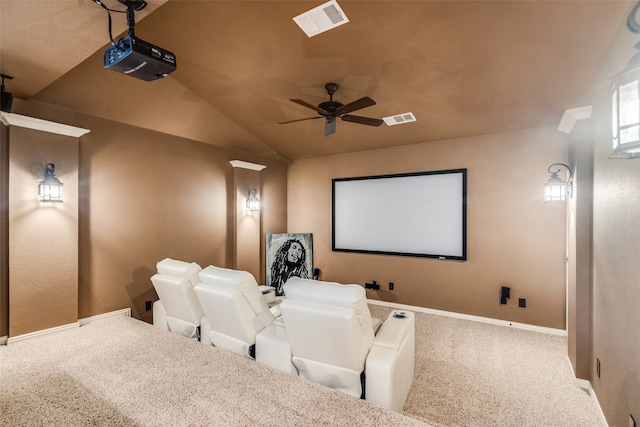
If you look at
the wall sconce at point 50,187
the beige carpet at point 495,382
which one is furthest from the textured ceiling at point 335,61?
the beige carpet at point 495,382

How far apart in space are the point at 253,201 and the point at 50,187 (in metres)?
2.94

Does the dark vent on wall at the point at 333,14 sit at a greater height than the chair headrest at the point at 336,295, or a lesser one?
greater

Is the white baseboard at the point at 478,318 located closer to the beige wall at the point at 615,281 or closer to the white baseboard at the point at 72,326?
the beige wall at the point at 615,281

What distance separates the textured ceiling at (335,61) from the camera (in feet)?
7.57

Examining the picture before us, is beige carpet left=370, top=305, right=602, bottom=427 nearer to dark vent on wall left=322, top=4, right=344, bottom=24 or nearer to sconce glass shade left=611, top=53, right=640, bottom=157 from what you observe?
sconce glass shade left=611, top=53, right=640, bottom=157

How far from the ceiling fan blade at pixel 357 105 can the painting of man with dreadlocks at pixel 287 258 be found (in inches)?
108

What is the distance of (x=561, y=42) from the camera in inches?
105

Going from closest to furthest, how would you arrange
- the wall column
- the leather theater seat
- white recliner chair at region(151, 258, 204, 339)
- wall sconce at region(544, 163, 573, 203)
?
the leather theater seat < white recliner chair at region(151, 258, 204, 339) < wall sconce at region(544, 163, 573, 203) < the wall column

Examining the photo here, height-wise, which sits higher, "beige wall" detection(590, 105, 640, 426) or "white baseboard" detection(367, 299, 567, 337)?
"beige wall" detection(590, 105, 640, 426)

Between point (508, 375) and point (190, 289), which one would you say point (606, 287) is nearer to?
point (508, 375)

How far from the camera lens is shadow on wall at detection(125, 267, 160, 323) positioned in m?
4.05

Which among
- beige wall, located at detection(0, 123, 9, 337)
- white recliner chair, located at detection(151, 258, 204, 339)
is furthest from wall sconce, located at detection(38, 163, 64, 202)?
white recliner chair, located at detection(151, 258, 204, 339)

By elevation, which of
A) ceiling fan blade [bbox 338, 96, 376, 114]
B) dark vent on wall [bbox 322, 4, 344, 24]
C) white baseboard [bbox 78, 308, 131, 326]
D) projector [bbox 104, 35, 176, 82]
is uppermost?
dark vent on wall [bbox 322, 4, 344, 24]

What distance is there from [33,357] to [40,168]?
1876 mm
